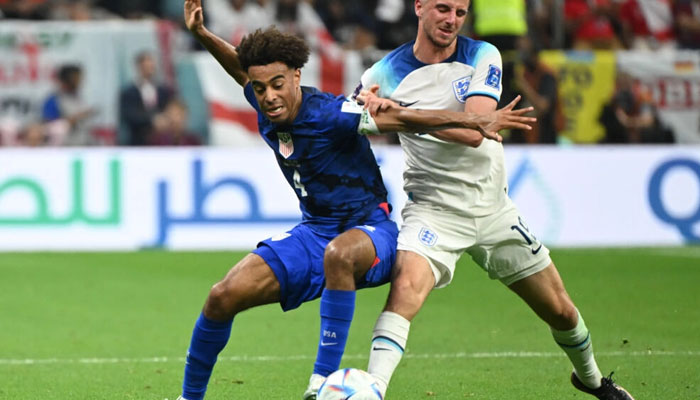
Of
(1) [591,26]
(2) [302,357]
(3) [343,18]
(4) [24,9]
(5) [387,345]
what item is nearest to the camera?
(5) [387,345]

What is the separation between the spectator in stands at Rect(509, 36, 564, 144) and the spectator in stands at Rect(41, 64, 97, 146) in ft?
16.9

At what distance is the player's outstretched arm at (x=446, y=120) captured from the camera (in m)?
5.16

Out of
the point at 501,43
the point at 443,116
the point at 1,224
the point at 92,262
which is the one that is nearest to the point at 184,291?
the point at 92,262

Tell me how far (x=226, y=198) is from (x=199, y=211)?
33 cm

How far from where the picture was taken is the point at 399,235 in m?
5.60

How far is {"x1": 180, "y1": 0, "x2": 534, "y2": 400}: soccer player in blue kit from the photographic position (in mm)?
5238

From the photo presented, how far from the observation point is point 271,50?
212 inches

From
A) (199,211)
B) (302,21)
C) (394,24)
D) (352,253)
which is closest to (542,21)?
(394,24)

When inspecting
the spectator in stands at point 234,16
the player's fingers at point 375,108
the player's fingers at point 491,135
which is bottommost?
the spectator in stands at point 234,16

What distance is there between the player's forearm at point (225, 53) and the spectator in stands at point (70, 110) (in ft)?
28.6

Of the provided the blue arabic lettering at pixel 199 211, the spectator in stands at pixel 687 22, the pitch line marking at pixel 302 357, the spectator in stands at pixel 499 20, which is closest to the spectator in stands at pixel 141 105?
the blue arabic lettering at pixel 199 211

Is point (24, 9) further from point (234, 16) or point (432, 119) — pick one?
point (432, 119)

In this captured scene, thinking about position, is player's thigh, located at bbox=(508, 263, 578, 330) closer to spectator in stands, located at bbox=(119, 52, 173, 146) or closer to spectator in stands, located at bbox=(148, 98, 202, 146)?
spectator in stands, located at bbox=(148, 98, 202, 146)

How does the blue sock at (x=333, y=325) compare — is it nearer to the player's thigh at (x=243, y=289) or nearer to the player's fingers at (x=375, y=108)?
the player's thigh at (x=243, y=289)
